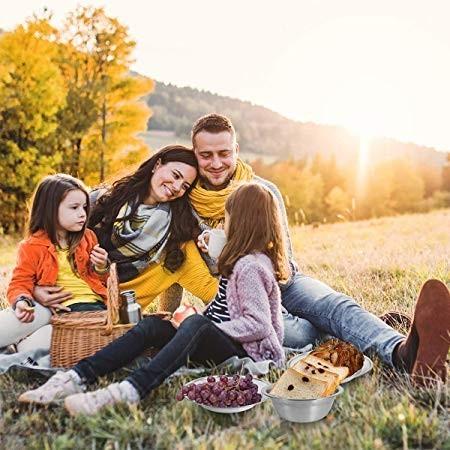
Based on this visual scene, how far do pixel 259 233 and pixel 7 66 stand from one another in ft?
58.8

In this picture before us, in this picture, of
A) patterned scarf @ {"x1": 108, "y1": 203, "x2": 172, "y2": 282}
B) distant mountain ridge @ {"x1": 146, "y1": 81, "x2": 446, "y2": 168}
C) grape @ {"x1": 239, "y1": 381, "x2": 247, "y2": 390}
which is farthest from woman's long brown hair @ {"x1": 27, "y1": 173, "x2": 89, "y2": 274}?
distant mountain ridge @ {"x1": 146, "y1": 81, "x2": 446, "y2": 168}

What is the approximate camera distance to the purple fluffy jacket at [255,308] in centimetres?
388

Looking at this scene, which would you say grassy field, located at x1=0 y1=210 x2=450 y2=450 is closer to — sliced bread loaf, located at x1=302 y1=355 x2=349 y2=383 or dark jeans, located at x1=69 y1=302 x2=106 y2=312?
sliced bread loaf, located at x1=302 y1=355 x2=349 y2=383

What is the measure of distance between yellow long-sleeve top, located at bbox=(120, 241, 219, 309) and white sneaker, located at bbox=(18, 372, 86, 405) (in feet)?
4.91

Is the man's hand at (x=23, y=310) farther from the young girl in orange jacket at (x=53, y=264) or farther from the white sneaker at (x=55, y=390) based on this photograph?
the white sneaker at (x=55, y=390)

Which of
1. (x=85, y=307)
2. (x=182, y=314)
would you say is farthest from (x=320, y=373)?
(x=85, y=307)

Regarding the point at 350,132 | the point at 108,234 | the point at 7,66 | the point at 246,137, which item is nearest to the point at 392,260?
the point at 108,234

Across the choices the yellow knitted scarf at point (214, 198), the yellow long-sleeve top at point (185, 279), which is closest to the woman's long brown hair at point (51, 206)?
the yellow long-sleeve top at point (185, 279)

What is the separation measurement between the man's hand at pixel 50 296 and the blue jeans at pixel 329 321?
1390mm

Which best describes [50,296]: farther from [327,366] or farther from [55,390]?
[327,366]

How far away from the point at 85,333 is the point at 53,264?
2.10 ft

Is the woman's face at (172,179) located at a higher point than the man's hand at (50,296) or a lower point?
higher

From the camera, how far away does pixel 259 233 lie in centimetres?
400

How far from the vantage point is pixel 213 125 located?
4730mm
